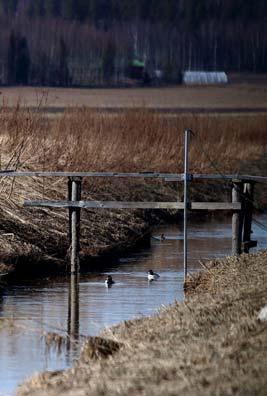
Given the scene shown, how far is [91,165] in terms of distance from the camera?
2547 centimetres

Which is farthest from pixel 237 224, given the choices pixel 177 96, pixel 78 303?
pixel 177 96

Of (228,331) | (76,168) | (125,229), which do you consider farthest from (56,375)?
(76,168)

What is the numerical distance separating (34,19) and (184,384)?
96855mm

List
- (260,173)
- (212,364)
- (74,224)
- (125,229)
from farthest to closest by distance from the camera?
(260,173) → (125,229) → (74,224) → (212,364)

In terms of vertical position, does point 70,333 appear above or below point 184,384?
below

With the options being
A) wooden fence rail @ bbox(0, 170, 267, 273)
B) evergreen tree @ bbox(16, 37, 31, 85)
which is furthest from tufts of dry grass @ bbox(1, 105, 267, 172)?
evergreen tree @ bbox(16, 37, 31, 85)

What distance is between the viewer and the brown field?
72613mm

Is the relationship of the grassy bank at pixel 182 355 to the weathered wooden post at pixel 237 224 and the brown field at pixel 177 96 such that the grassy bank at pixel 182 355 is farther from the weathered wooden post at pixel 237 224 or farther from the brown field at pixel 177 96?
the brown field at pixel 177 96

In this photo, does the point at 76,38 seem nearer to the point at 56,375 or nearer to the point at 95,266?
the point at 95,266

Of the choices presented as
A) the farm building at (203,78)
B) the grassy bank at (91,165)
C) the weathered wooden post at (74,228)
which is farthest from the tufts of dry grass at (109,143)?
the farm building at (203,78)

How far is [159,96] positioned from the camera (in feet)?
262

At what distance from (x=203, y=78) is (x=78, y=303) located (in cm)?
7259

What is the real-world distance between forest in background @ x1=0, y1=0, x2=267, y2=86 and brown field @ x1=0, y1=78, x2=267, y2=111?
369 cm

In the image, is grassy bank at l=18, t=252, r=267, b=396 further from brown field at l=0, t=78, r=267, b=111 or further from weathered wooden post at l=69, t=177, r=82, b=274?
brown field at l=0, t=78, r=267, b=111
